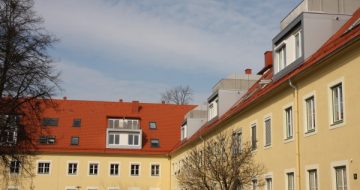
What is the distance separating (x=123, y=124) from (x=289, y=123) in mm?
31884

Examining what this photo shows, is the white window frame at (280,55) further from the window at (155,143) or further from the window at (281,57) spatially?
the window at (155,143)

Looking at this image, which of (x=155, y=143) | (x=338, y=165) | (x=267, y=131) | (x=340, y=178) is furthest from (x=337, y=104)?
(x=155, y=143)

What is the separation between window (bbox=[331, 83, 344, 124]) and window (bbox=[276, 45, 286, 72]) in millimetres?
5953

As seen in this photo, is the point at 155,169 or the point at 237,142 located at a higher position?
the point at 237,142

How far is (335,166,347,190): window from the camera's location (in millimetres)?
15654

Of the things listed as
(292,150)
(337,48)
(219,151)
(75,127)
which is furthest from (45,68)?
(75,127)

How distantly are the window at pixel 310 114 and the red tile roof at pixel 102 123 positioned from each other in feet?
106

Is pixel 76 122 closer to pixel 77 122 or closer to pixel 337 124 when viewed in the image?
pixel 77 122

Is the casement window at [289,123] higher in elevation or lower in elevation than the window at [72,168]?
higher

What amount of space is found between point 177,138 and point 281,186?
3236 centimetres

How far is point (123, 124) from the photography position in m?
50.9

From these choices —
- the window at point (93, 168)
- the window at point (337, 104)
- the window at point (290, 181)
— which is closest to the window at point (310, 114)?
the window at point (337, 104)

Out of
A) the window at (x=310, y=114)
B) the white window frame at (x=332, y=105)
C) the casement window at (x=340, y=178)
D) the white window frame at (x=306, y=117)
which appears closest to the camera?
the casement window at (x=340, y=178)

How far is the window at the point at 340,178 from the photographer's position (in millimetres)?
15654
